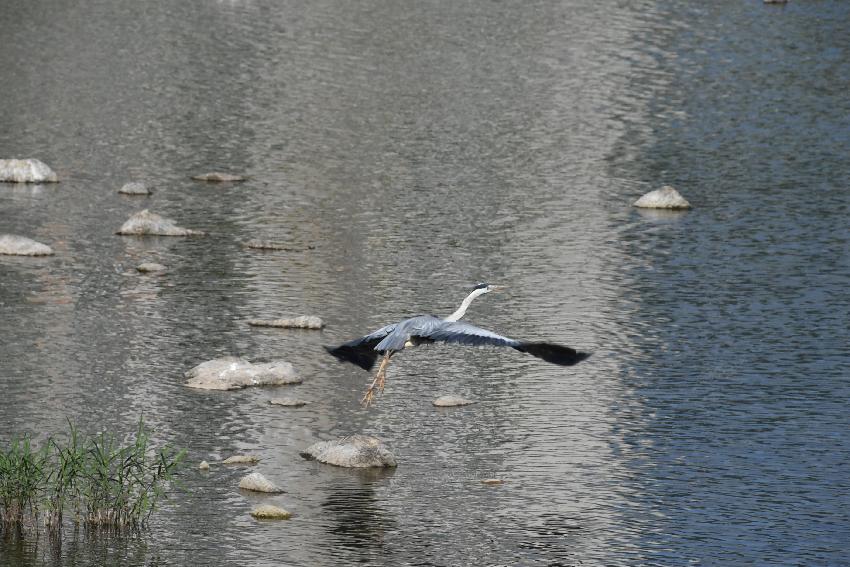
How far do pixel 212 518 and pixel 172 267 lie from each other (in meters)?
14.2

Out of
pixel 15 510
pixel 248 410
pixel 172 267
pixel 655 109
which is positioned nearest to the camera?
pixel 15 510

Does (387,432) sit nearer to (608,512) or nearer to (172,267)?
(608,512)

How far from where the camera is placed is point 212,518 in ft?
67.4

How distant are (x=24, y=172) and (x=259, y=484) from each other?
72.0ft

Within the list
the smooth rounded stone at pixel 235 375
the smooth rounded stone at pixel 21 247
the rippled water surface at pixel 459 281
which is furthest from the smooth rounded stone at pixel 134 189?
the smooth rounded stone at pixel 235 375

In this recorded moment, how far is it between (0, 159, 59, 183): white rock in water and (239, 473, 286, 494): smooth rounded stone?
21.6m

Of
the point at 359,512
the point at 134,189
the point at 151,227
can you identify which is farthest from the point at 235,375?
the point at 134,189

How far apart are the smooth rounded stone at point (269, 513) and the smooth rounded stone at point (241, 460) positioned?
200 cm

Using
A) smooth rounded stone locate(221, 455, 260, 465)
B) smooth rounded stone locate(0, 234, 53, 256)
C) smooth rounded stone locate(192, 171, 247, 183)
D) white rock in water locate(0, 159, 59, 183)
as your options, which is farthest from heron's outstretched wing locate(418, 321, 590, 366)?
white rock in water locate(0, 159, 59, 183)

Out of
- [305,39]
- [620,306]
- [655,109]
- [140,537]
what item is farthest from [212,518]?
[305,39]

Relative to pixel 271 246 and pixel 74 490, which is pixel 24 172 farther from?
pixel 74 490

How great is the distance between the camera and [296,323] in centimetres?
2967

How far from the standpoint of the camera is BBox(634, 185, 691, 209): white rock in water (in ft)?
133

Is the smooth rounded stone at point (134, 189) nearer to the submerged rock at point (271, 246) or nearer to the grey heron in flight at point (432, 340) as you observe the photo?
the submerged rock at point (271, 246)
